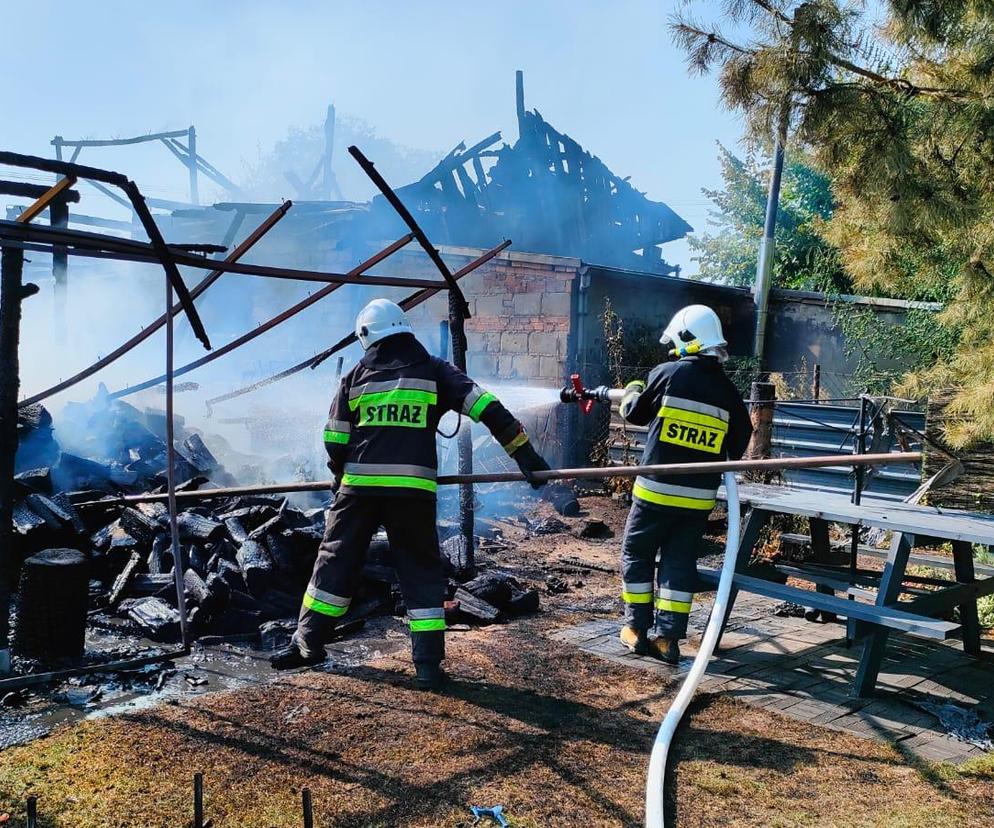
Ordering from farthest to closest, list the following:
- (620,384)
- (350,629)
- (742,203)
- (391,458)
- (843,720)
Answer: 1. (742,203)
2. (620,384)
3. (350,629)
4. (391,458)
5. (843,720)

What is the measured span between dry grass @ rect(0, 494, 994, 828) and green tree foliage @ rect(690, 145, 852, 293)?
56.1 ft

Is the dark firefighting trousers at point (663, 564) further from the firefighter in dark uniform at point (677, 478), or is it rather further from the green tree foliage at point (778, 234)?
the green tree foliage at point (778, 234)

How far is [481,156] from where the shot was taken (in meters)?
21.1

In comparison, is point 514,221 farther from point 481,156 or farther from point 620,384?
point 620,384

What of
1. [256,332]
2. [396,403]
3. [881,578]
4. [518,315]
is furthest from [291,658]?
[518,315]

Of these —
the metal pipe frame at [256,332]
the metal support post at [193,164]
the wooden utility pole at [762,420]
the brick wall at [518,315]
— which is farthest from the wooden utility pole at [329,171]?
the metal pipe frame at [256,332]

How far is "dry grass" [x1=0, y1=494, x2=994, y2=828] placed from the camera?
10.6 ft

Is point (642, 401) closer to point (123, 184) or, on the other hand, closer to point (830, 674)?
point (830, 674)

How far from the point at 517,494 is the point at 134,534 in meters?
6.07

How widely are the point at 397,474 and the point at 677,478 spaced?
1723 mm

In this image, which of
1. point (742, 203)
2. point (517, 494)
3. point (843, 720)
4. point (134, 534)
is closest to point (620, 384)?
point (517, 494)

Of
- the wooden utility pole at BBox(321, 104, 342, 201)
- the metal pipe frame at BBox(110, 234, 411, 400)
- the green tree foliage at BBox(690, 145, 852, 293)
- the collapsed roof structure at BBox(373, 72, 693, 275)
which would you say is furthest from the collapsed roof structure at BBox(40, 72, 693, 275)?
the metal pipe frame at BBox(110, 234, 411, 400)

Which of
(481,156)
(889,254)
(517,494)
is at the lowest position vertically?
(517,494)

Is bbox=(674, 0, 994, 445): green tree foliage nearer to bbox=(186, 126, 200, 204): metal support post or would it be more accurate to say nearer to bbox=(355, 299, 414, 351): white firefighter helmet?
bbox=(355, 299, 414, 351): white firefighter helmet
